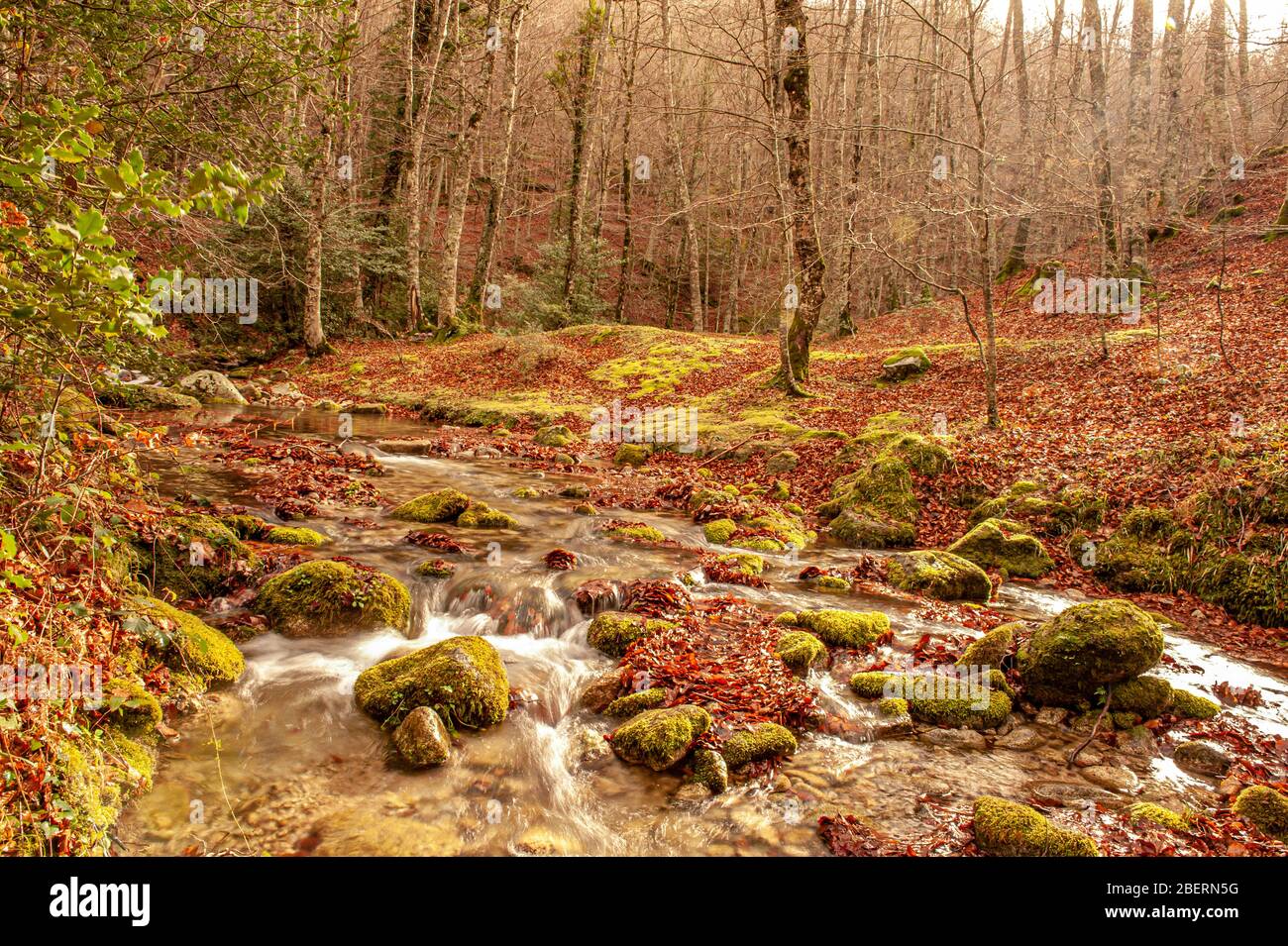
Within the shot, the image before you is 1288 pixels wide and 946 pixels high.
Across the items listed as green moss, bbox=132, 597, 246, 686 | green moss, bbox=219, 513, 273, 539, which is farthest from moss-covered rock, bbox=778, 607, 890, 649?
green moss, bbox=219, 513, 273, 539

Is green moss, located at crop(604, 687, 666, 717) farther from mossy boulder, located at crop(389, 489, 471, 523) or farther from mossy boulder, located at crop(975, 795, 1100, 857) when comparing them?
mossy boulder, located at crop(389, 489, 471, 523)

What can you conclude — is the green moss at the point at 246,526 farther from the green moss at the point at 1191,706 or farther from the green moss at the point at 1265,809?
the green moss at the point at 1265,809

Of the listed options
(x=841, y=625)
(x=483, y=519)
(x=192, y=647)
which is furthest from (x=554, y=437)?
(x=192, y=647)

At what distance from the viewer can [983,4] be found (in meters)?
10.1

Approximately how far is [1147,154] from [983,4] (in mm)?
15730

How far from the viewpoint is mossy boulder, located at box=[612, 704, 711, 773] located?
4367mm

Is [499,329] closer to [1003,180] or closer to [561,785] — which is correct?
[561,785]

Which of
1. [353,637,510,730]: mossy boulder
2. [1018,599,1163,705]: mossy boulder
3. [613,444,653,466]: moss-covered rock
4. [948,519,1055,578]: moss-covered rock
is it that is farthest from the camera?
[613,444,653,466]: moss-covered rock

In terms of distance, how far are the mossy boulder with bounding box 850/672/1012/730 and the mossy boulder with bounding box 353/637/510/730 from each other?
301cm

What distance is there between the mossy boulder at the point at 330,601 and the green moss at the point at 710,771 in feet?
10.6

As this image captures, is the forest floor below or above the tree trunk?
below

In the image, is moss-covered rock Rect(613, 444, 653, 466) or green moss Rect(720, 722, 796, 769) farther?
moss-covered rock Rect(613, 444, 653, 466)

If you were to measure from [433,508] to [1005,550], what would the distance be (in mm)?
7678

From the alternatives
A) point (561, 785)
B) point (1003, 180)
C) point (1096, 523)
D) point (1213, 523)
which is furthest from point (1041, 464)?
point (1003, 180)
